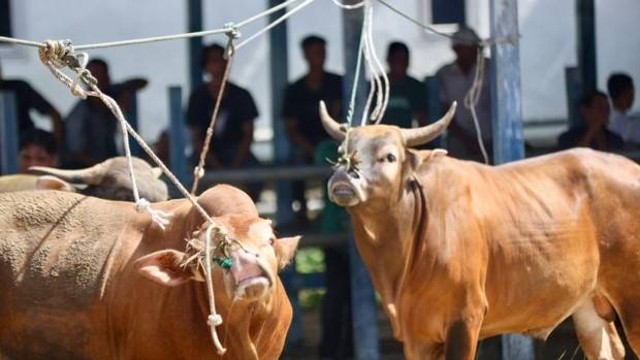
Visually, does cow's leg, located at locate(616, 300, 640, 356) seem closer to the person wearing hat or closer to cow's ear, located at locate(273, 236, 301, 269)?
the person wearing hat

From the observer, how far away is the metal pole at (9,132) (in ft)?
34.2

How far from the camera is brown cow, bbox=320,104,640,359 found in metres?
8.28

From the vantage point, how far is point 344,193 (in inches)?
319

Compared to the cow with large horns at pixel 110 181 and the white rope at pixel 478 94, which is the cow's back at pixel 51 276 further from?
the white rope at pixel 478 94

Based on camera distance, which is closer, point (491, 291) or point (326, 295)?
point (491, 291)

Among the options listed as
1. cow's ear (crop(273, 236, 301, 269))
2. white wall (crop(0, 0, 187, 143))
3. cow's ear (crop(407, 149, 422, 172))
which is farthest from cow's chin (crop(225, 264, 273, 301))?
white wall (crop(0, 0, 187, 143))

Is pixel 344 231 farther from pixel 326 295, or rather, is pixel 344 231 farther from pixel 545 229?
pixel 545 229

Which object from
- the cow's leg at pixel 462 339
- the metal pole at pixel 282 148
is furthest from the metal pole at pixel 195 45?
the cow's leg at pixel 462 339

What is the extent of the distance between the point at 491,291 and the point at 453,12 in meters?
7.01

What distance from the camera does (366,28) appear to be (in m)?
8.91

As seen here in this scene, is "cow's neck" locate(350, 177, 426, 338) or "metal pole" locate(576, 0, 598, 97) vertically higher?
"metal pole" locate(576, 0, 598, 97)

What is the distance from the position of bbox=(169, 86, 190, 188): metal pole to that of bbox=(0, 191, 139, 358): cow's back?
3524 mm

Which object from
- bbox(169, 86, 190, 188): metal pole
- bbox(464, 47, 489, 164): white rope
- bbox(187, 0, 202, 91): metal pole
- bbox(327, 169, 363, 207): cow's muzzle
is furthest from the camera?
bbox(187, 0, 202, 91): metal pole

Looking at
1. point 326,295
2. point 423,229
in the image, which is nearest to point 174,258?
point 423,229
